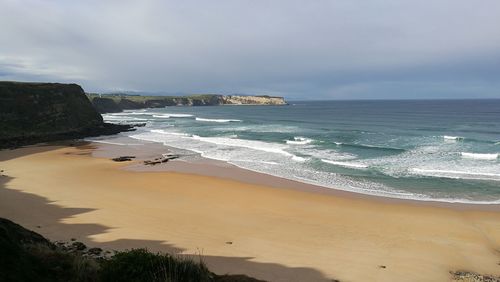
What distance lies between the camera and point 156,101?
6196 inches

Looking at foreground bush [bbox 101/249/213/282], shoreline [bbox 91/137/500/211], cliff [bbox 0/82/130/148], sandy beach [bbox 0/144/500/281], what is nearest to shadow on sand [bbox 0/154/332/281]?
sandy beach [bbox 0/144/500/281]

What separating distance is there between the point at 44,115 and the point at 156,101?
11093cm

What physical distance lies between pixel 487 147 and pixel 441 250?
88.8 feet

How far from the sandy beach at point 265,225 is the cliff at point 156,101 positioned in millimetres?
90678

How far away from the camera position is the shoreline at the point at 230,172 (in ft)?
64.5

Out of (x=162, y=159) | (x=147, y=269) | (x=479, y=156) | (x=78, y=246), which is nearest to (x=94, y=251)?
(x=78, y=246)

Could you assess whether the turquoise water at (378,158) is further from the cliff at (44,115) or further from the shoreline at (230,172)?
the cliff at (44,115)

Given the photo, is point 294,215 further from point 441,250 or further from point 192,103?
point 192,103

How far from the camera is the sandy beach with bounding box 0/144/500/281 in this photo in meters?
11.9

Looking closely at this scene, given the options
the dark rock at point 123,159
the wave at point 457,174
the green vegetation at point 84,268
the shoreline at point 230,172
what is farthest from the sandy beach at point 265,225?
the dark rock at point 123,159

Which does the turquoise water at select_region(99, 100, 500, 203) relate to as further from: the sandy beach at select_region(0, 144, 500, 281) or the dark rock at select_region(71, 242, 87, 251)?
the dark rock at select_region(71, 242, 87, 251)

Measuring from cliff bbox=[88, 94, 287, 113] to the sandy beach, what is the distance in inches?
3570

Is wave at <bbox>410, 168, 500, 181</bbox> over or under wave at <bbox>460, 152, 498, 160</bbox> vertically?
under

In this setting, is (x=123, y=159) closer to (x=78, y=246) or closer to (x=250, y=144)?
(x=250, y=144)
